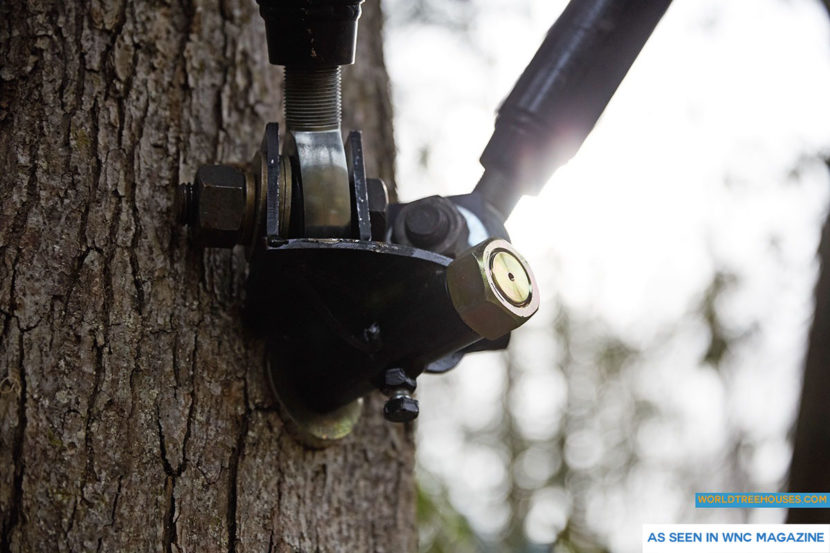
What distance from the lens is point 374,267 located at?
0.92m

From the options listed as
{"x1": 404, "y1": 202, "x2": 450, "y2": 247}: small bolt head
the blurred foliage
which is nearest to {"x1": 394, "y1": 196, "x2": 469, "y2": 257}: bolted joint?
{"x1": 404, "y1": 202, "x2": 450, "y2": 247}: small bolt head

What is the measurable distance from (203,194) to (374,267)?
242mm

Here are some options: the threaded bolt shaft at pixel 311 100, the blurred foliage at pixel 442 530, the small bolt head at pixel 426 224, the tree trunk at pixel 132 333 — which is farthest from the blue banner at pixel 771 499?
the blurred foliage at pixel 442 530

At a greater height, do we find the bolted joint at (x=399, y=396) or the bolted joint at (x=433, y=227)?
the bolted joint at (x=433, y=227)

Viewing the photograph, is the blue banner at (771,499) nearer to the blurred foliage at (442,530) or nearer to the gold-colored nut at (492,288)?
the gold-colored nut at (492,288)

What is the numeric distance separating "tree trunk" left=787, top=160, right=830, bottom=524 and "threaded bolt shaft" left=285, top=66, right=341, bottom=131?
0.91 meters

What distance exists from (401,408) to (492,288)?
0.66ft

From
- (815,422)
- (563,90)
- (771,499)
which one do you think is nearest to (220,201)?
(563,90)

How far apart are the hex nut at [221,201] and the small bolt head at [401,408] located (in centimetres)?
29

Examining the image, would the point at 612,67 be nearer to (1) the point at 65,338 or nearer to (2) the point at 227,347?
(2) the point at 227,347

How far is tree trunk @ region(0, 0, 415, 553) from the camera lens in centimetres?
95

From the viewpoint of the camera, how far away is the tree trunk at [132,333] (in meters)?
0.95

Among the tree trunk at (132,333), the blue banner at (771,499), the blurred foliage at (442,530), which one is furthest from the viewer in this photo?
the blurred foliage at (442,530)

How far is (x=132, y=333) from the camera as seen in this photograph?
103 centimetres
